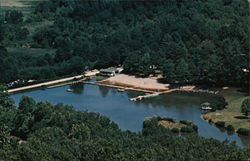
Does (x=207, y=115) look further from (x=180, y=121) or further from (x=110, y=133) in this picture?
(x=110, y=133)

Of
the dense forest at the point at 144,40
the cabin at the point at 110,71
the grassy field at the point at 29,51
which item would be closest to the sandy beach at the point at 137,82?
the cabin at the point at 110,71

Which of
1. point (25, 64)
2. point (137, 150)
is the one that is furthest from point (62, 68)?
point (137, 150)

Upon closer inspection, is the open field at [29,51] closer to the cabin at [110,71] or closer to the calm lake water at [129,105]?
the cabin at [110,71]

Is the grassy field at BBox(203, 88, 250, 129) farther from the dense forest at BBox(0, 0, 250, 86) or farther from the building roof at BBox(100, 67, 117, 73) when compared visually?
the building roof at BBox(100, 67, 117, 73)

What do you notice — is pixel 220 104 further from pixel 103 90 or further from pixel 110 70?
pixel 110 70

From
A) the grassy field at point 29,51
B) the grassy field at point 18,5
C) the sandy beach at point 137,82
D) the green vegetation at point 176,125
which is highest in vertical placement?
the grassy field at point 18,5
